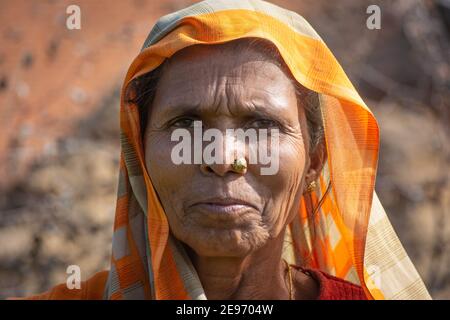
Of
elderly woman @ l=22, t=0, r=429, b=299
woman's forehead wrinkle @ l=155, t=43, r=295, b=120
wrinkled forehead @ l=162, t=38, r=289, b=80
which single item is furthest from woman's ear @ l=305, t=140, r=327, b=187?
wrinkled forehead @ l=162, t=38, r=289, b=80

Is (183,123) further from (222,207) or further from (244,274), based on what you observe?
(244,274)

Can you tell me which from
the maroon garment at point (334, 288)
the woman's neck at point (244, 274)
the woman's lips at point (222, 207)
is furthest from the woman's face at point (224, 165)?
the maroon garment at point (334, 288)

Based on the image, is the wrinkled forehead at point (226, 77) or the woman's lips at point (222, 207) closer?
the woman's lips at point (222, 207)

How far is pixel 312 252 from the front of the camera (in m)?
3.03

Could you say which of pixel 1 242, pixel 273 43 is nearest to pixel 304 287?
pixel 273 43

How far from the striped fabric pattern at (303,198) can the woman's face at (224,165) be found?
2.6 inches

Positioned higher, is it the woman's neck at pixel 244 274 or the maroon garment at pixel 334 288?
the woman's neck at pixel 244 274

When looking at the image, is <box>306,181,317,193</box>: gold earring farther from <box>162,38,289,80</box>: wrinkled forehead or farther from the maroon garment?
<box>162,38,289,80</box>: wrinkled forehead

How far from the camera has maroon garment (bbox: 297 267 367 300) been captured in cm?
284

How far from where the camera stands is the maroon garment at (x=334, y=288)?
2.84 metres

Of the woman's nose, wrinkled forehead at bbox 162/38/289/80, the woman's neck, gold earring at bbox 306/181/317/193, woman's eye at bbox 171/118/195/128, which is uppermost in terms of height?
wrinkled forehead at bbox 162/38/289/80

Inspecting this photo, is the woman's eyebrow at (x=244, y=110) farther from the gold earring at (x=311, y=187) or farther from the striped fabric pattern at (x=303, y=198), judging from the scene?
the gold earring at (x=311, y=187)

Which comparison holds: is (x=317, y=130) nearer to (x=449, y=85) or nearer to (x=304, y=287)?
(x=304, y=287)
